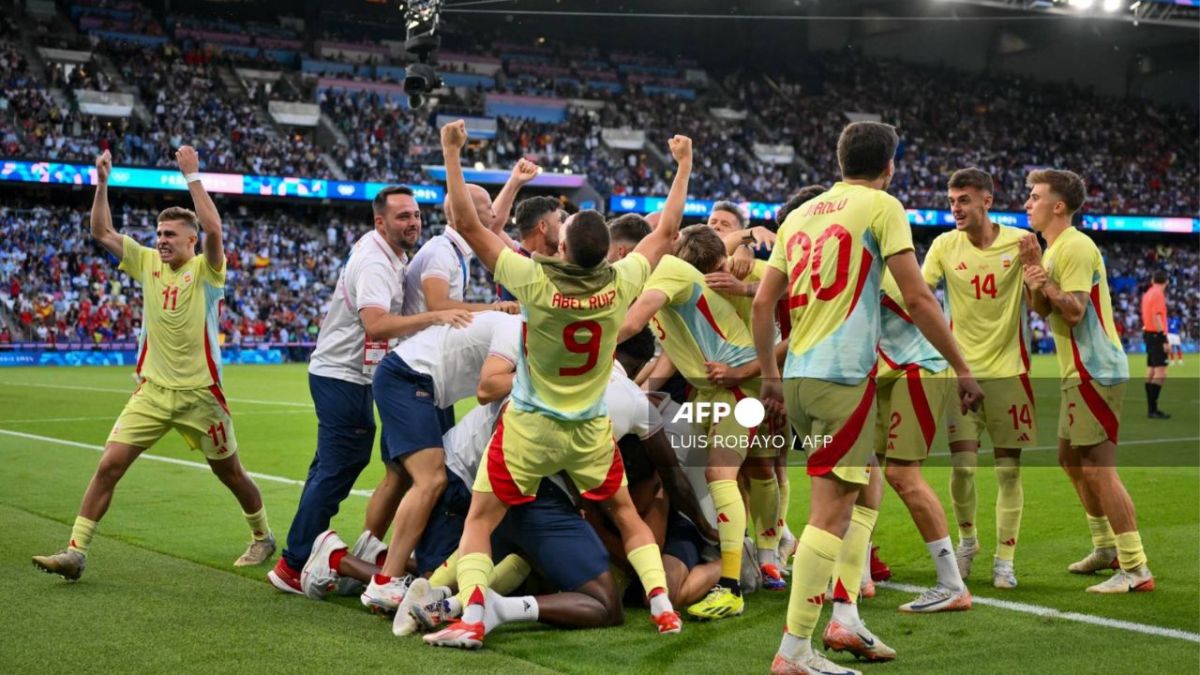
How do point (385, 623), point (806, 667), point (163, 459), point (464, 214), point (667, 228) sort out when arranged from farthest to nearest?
1. point (163, 459)
2. point (667, 228)
3. point (385, 623)
4. point (464, 214)
5. point (806, 667)

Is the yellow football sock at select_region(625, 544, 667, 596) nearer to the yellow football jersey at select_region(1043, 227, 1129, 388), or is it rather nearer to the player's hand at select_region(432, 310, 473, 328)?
the player's hand at select_region(432, 310, 473, 328)

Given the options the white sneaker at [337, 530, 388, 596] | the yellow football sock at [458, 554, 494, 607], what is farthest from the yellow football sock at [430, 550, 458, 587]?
the white sneaker at [337, 530, 388, 596]

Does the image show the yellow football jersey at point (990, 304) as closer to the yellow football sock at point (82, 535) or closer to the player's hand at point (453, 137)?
the player's hand at point (453, 137)

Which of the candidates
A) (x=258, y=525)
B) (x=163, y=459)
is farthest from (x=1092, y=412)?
(x=163, y=459)

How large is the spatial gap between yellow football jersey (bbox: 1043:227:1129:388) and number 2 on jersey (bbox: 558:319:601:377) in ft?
9.56

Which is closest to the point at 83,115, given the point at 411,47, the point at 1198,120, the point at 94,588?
the point at 411,47

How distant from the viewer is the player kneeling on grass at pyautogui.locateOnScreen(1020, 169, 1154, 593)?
665 centimetres

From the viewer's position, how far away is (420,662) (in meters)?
5.04

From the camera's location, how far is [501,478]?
5527 mm

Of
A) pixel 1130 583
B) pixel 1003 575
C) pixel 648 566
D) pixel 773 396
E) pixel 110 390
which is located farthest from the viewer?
pixel 110 390

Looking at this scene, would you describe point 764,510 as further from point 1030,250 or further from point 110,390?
point 110,390

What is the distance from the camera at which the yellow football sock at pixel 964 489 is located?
7.04m

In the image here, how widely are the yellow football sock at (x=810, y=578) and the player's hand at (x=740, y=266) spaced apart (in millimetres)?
2511

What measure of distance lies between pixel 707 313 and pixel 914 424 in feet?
4.18
